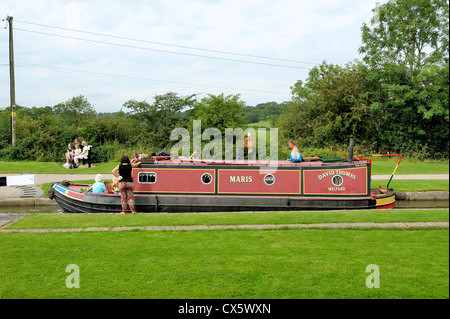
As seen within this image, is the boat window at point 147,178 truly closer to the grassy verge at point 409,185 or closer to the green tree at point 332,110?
the grassy verge at point 409,185

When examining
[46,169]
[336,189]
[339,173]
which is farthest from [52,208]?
[339,173]

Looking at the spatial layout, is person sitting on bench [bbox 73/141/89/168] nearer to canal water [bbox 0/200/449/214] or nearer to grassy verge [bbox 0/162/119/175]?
grassy verge [bbox 0/162/119/175]

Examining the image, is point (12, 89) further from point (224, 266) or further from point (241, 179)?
point (224, 266)

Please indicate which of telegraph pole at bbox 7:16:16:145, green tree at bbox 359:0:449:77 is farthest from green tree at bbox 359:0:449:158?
telegraph pole at bbox 7:16:16:145

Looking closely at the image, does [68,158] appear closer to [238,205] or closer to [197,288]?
[238,205]

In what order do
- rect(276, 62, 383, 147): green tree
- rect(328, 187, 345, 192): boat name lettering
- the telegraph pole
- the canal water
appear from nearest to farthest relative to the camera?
rect(328, 187, 345, 192): boat name lettering
the canal water
the telegraph pole
rect(276, 62, 383, 147): green tree

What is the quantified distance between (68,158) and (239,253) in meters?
15.4

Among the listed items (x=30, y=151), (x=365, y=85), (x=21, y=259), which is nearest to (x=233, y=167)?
(x=21, y=259)

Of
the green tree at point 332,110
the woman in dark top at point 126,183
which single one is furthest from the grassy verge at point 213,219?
the green tree at point 332,110

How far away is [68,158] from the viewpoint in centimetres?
1784

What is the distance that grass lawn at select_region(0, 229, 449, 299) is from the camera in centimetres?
288

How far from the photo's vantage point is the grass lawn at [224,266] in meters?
2.88

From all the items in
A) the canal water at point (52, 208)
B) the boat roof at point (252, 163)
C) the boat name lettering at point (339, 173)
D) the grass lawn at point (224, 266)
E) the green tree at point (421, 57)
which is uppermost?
the green tree at point (421, 57)

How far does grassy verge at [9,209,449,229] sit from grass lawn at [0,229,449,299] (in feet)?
4.15
